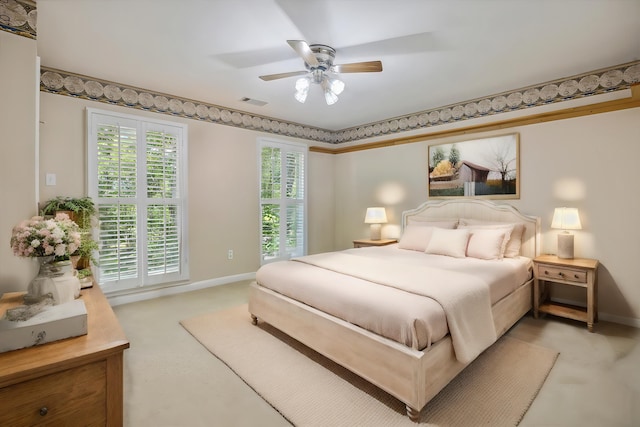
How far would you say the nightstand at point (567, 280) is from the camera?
2.92m

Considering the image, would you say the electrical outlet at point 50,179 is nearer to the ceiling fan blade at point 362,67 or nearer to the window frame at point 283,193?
the window frame at point 283,193

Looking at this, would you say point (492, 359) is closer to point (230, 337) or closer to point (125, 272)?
point (230, 337)

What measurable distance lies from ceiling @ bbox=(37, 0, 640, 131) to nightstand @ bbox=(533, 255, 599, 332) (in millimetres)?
1932

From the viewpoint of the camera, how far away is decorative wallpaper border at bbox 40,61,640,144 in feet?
10.4

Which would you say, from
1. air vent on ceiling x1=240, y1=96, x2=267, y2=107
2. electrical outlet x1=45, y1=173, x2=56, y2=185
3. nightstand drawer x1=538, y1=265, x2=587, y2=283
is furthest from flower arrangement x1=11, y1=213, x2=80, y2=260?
nightstand drawer x1=538, y1=265, x2=587, y2=283

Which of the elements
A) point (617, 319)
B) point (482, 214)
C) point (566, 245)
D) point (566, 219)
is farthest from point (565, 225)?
point (617, 319)

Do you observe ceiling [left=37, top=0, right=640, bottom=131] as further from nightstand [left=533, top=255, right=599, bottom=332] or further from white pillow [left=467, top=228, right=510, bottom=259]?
nightstand [left=533, top=255, right=599, bottom=332]

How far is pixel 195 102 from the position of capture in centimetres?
419


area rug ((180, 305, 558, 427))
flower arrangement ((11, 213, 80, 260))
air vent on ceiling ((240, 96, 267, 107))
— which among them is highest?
air vent on ceiling ((240, 96, 267, 107))

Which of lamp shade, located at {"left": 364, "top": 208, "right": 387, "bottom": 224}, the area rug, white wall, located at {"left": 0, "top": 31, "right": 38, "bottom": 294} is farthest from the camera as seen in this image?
lamp shade, located at {"left": 364, "top": 208, "right": 387, "bottom": 224}

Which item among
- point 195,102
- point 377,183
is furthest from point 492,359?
point 195,102

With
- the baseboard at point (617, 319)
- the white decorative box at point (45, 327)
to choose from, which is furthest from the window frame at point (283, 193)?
the baseboard at point (617, 319)

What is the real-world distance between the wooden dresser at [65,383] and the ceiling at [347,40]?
2152mm

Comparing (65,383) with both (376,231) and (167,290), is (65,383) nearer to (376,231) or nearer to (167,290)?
(167,290)
